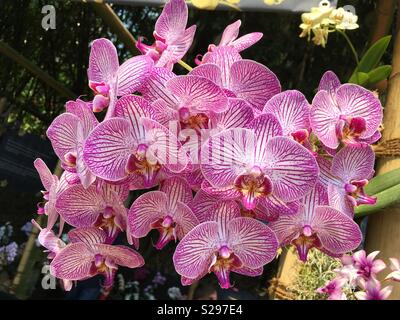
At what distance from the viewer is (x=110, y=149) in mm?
322

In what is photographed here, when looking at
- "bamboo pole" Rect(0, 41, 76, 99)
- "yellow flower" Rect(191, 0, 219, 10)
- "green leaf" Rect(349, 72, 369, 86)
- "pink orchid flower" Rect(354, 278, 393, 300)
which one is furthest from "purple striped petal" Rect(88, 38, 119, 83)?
"bamboo pole" Rect(0, 41, 76, 99)

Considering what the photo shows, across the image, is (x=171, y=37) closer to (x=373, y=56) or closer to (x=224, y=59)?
(x=224, y=59)

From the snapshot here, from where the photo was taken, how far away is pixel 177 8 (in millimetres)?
406

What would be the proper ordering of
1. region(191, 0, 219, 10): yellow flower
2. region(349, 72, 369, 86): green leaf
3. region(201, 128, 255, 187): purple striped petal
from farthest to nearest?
1. region(191, 0, 219, 10): yellow flower
2. region(349, 72, 369, 86): green leaf
3. region(201, 128, 255, 187): purple striped petal

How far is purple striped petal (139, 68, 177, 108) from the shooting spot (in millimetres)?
330

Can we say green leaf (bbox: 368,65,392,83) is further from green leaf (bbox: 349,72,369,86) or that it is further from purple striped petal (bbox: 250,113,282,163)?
purple striped petal (bbox: 250,113,282,163)

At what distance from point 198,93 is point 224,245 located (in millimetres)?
103

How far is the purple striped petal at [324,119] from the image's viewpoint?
0.36 meters

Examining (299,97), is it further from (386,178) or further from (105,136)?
(386,178)

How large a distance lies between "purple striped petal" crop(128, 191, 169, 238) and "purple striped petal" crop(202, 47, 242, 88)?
0.31ft

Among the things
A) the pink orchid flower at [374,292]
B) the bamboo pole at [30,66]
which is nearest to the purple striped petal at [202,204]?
the pink orchid flower at [374,292]

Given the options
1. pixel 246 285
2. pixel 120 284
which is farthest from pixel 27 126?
pixel 246 285

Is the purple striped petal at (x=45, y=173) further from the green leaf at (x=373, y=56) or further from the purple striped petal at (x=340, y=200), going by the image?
the green leaf at (x=373, y=56)

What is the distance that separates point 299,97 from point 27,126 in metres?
1.29
